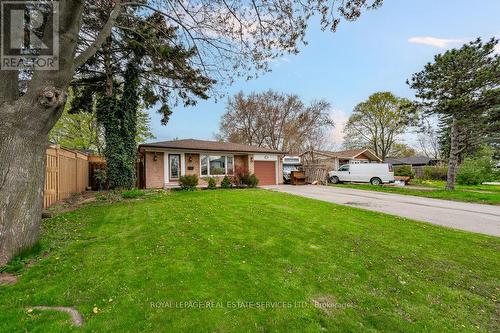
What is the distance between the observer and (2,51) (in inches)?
154

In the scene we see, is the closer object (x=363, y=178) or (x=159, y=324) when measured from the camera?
(x=159, y=324)

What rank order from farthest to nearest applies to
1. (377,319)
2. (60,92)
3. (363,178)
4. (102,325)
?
(363,178) → (60,92) → (377,319) → (102,325)

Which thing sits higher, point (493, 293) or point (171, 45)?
point (171, 45)

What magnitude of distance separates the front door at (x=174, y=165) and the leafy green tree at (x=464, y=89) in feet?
52.5

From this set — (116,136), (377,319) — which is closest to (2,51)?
(377,319)

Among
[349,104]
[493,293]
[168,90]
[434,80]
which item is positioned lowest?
[493,293]

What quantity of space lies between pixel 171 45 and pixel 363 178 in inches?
720

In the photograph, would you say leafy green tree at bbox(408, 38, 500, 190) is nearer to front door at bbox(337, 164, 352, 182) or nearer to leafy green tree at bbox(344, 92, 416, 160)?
front door at bbox(337, 164, 352, 182)

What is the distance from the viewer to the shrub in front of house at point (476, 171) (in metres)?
19.6

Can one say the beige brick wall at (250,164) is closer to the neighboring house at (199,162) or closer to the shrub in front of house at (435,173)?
the neighboring house at (199,162)

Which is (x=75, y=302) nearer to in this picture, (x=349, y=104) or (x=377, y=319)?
(x=377, y=319)

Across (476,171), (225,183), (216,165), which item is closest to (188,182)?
(225,183)

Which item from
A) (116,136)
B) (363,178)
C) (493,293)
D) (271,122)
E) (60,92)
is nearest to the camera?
(493,293)

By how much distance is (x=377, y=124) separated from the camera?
33.2 metres
